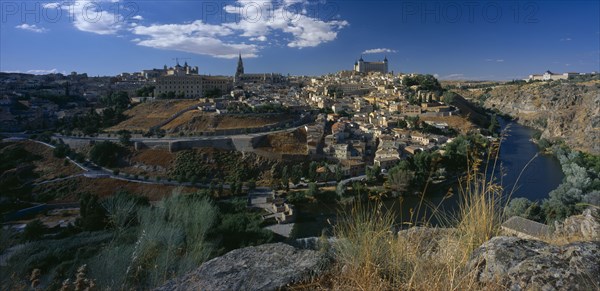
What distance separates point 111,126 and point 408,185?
23.9 m

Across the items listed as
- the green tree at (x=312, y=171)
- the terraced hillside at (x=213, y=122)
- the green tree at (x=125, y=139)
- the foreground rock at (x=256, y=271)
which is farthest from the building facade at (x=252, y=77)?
the foreground rock at (x=256, y=271)

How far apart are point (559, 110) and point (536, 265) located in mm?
38290

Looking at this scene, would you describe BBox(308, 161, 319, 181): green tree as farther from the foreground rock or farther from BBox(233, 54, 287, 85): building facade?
BBox(233, 54, 287, 85): building facade

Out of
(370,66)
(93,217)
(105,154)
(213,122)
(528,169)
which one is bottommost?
(93,217)

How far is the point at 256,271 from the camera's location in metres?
1.65

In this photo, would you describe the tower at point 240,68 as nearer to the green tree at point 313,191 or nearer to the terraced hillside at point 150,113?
the terraced hillside at point 150,113

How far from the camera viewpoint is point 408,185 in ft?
49.1

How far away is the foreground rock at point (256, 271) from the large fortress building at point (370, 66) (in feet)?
206

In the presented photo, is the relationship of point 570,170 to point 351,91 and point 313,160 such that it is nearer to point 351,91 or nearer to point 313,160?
point 313,160

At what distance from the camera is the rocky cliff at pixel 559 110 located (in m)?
24.1

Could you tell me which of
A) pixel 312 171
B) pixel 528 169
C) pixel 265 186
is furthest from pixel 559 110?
pixel 265 186

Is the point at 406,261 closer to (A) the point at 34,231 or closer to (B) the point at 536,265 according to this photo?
(B) the point at 536,265

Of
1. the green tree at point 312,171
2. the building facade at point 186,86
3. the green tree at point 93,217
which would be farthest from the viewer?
the building facade at point 186,86

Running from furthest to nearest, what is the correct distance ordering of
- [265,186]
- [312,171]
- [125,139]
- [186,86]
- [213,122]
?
[186,86], [213,122], [125,139], [312,171], [265,186]
